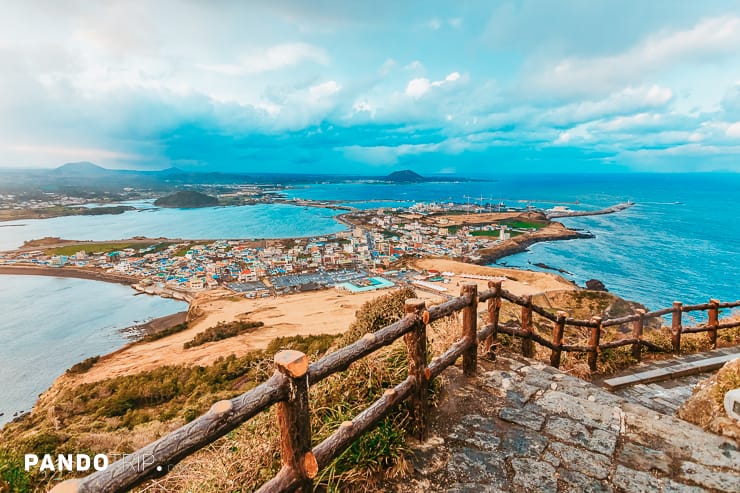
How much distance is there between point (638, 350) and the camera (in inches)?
295

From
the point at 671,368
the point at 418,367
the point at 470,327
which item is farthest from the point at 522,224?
the point at 418,367

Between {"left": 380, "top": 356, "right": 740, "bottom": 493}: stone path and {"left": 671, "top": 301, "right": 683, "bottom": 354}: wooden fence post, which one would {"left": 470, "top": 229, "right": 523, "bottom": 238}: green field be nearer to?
{"left": 671, "top": 301, "right": 683, "bottom": 354}: wooden fence post

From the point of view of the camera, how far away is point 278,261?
4319 centimetres

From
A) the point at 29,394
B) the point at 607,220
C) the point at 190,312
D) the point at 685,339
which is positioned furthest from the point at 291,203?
the point at 685,339

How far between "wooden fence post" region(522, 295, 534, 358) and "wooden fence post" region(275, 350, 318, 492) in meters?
4.29

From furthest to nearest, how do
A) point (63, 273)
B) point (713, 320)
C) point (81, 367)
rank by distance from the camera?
point (63, 273), point (81, 367), point (713, 320)

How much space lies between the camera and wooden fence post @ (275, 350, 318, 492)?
236 cm

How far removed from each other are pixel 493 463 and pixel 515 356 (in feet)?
8.90

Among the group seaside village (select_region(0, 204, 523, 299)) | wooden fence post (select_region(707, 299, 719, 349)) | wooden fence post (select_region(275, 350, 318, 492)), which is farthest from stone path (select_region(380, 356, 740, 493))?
seaside village (select_region(0, 204, 523, 299))

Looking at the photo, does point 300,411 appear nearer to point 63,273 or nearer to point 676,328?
point 676,328

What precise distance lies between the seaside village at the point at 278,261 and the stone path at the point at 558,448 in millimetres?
24319

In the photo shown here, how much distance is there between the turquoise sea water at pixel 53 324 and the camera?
1937cm

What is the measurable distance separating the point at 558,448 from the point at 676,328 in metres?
6.32

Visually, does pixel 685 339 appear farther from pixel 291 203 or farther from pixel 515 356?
pixel 291 203
